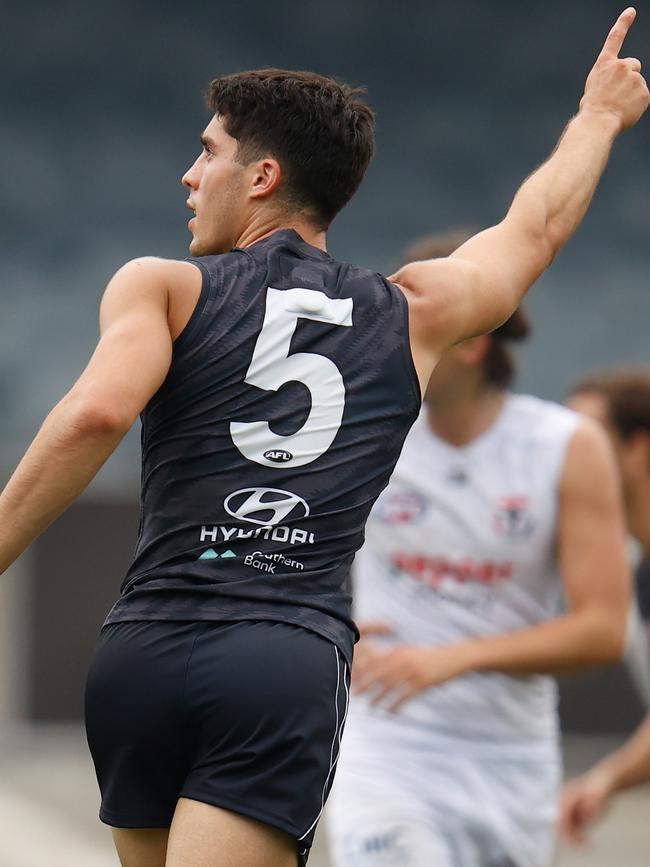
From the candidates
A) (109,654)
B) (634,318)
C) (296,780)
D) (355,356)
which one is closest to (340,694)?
(296,780)

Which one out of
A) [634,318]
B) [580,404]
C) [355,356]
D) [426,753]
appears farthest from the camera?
[634,318]

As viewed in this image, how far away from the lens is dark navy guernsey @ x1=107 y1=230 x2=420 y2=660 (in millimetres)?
2971

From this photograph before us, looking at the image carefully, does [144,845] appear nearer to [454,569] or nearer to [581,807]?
[454,569]

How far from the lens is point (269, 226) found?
327 cm

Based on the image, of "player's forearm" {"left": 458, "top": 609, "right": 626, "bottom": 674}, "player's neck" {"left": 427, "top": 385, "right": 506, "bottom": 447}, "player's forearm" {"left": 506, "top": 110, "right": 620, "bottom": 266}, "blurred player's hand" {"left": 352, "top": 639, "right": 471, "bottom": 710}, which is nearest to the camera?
"player's forearm" {"left": 506, "top": 110, "right": 620, "bottom": 266}

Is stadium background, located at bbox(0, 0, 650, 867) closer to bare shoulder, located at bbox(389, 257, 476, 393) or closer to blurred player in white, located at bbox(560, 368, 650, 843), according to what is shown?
blurred player in white, located at bbox(560, 368, 650, 843)

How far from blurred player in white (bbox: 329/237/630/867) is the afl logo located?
5.67 ft

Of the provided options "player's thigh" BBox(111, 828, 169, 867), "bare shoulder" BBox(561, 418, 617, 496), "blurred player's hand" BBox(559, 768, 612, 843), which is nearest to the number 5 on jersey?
"player's thigh" BBox(111, 828, 169, 867)

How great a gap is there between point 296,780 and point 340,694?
0.65 ft

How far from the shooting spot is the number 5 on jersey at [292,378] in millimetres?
3006

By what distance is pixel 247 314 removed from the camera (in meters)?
3.02

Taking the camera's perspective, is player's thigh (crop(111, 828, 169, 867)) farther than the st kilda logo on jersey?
No

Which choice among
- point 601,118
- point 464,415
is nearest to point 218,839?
point 601,118

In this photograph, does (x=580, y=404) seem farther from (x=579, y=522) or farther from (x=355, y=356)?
(x=355, y=356)
